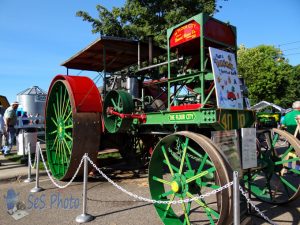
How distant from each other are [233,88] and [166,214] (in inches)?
78.6

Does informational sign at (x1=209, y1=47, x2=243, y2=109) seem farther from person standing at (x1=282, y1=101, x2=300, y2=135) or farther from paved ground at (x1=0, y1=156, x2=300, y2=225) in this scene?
person standing at (x1=282, y1=101, x2=300, y2=135)

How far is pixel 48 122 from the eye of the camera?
23.2 feet

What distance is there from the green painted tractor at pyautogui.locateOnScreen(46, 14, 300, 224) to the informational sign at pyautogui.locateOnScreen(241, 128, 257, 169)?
160 millimetres

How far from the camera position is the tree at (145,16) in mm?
13562

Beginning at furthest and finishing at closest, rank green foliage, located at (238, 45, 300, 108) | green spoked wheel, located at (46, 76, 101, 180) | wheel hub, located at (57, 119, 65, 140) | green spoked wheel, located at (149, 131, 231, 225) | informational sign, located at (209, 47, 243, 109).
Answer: green foliage, located at (238, 45, 300, 108) → wheel hub, located at (57, 119, 65, 140) → green spoked wheel, located at (46, 76, 101, 180) → informational sign, located at (209, 47, 243, 109) → green spoked wheel, located at (149, 131, 231, 225)

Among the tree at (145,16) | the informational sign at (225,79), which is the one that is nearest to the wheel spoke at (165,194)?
the informational sign at (225,79)

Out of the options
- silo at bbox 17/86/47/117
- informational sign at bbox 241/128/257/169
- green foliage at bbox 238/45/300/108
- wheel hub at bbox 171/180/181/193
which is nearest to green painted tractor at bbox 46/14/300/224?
wheel hub at bbox 171/180/181/193

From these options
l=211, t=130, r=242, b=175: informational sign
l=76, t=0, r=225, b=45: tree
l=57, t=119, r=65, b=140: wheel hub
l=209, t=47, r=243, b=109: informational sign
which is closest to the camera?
l=211, t=130, r=242, b=175: informational sign

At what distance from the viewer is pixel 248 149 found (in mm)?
3824

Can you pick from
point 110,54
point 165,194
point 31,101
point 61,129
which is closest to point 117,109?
point 61,129

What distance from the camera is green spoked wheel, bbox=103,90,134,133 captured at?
5.58 m

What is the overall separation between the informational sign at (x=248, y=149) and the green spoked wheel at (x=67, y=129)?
2.90 meters

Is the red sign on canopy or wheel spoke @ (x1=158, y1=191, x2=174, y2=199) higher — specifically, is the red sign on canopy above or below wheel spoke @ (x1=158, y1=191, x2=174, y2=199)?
above

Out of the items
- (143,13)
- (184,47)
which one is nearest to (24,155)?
(184,47)
